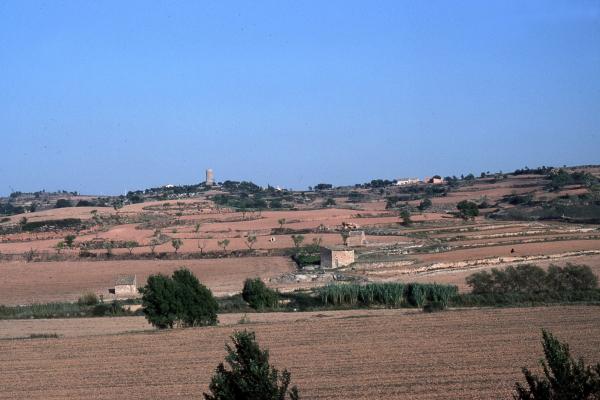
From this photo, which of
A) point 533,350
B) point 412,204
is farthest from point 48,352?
point 412,204

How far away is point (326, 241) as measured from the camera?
80.4 meters

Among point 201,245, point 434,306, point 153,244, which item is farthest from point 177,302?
point 153,244

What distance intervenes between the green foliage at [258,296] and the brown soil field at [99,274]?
302 inches

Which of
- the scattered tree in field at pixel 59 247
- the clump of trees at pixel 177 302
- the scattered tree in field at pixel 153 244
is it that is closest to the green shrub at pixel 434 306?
the clump of trees at pixel 177 302

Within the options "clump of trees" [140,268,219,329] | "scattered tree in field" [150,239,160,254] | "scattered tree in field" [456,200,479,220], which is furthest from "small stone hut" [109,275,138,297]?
"scattered tree in field" [456,200,479,220]

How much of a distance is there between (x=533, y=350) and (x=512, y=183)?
443ft

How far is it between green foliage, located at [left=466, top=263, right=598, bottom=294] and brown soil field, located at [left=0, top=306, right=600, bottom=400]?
24.2 ft

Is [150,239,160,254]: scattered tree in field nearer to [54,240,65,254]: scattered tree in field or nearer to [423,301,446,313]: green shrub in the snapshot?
[54,240,65,254]: scattered tree in field

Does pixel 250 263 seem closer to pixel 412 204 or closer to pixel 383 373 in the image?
pixel 383 373

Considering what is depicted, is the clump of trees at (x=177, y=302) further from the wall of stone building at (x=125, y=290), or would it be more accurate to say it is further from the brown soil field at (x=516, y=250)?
the brown soil field at (x=516, y=250)

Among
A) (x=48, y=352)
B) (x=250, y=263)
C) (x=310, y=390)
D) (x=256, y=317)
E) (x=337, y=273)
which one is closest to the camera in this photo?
(x=310, y=390)

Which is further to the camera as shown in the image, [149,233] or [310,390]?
[149,233]

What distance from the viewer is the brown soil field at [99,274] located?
54.3m

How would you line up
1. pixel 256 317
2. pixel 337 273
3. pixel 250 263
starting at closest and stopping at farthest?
pixel 256 317
pixel 337 273
pixel 250 263
